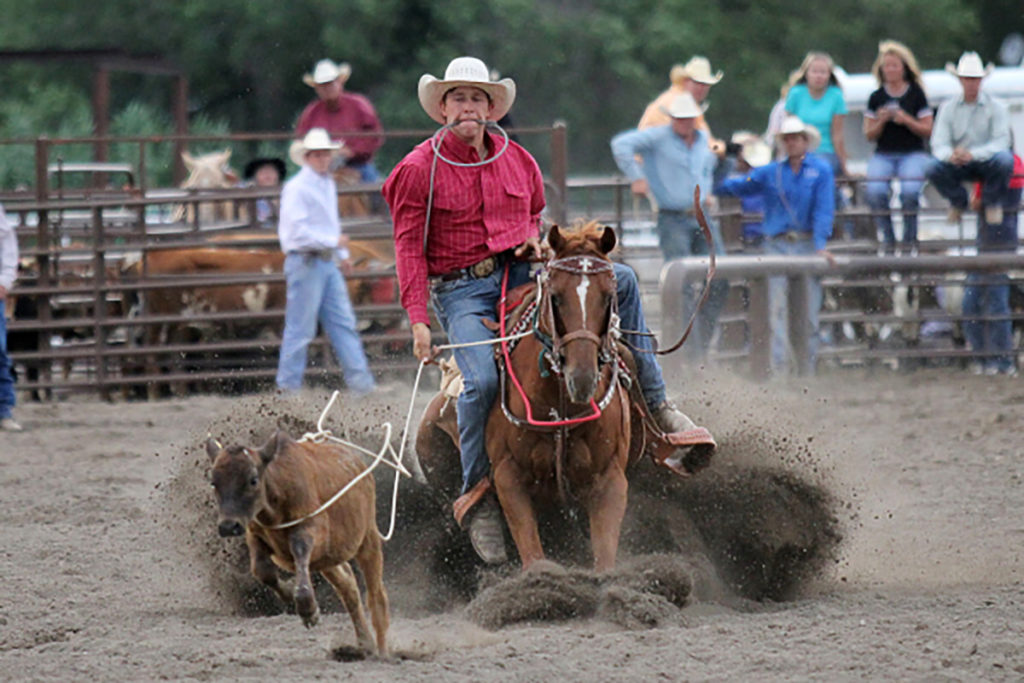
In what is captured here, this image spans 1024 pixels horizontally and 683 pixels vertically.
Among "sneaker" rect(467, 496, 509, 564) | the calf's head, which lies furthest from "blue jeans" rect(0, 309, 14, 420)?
the calf's head

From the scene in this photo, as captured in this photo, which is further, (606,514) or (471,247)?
(471,247)

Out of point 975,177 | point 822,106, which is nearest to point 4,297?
point 822,106

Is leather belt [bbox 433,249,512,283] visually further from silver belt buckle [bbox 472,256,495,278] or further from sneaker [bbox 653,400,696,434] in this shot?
sneaker [bbox 653,400,696,434]

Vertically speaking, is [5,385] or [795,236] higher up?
[795,236]

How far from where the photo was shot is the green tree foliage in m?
28.1

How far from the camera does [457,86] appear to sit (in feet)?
19.4

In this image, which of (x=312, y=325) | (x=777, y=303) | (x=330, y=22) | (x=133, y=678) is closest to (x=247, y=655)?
(x=133, y=678)

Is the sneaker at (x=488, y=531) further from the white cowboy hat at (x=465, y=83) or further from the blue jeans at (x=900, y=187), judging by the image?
the blue jeans at (x=900, y=187)

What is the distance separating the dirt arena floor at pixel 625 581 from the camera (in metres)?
4.59

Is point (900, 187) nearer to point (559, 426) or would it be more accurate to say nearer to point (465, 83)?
point (465, 83)

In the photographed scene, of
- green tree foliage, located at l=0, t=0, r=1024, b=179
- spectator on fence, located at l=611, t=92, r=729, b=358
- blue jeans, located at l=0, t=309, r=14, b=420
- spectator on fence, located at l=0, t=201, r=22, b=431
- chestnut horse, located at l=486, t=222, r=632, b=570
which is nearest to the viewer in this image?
chestnut horse, located at l=486, t=222, r=632, b=570

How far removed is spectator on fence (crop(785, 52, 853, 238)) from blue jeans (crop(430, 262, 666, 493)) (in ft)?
25.1

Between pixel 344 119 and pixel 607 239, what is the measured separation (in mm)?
9287

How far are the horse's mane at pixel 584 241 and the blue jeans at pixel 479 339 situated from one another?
397 mm
